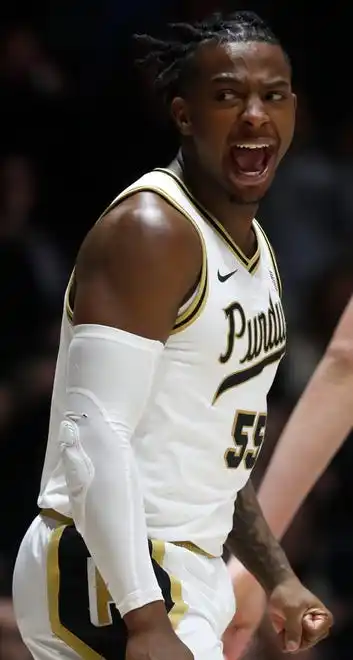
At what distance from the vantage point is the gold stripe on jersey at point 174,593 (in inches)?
57.4

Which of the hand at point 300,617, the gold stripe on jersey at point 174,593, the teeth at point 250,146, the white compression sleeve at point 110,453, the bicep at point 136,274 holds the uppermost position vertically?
the teeth at point 250,146

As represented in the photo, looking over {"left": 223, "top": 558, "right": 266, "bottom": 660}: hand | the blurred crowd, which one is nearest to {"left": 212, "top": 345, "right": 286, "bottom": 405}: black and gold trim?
{"left": 223, "top": 558, "right": 266, "bottom": 660}: hand

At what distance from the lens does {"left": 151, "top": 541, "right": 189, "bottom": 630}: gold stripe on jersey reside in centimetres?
146

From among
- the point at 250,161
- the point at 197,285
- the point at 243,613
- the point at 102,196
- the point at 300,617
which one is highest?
the point at 250,161

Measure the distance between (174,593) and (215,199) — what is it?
52 centimetres

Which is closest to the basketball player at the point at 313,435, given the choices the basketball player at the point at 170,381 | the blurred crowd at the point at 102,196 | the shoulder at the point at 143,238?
the blurred crowd at the point at 102,196

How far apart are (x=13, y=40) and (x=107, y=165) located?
0.40m

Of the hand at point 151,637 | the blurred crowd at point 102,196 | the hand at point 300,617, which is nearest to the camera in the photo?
the hand at point 151,637

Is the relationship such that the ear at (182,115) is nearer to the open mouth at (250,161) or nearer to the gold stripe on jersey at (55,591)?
the open mouth at (250,161)

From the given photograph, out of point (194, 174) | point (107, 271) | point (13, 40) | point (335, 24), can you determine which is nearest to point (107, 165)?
point (13, 40)

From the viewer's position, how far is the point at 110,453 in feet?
4.50

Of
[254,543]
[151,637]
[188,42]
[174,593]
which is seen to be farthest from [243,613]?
[188,42]

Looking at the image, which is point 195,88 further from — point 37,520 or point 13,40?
point 13,40

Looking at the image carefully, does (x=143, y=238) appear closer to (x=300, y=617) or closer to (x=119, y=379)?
(x=119, y=379)
